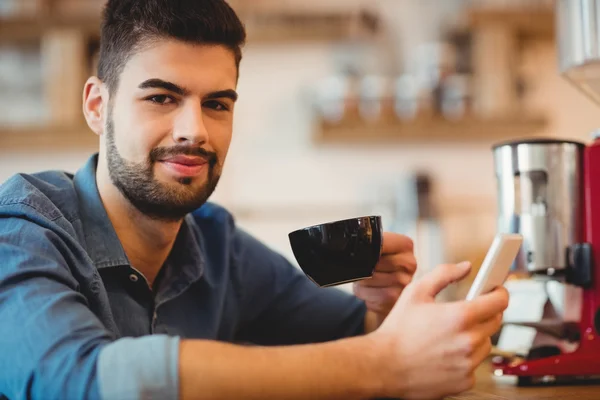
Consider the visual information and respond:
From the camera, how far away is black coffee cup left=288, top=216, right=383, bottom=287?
0.87m

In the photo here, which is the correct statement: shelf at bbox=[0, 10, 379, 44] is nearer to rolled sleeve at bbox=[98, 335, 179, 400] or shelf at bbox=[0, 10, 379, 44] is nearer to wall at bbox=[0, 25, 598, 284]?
wall at bbox=[0, 25, 598, 284]

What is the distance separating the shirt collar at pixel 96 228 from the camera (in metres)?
1.07

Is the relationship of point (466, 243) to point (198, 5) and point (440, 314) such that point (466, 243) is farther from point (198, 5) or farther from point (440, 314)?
point (440, 314)

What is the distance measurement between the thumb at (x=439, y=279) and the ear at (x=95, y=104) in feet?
2.22

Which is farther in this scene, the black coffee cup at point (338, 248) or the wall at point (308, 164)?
the wall at point (308, 164)

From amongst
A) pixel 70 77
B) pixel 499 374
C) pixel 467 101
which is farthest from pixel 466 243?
pixel 499 374

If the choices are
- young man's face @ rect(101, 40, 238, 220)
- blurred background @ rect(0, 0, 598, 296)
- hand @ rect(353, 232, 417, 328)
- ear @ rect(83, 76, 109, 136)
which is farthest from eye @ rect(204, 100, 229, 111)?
blurred background @ rect(0, 0, 598, 296)

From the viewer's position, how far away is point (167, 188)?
112cm

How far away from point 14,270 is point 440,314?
48 cm

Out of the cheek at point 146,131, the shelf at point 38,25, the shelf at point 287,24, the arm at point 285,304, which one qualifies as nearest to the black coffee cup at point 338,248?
the cheek at point 146,131

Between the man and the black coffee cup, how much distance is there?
9cm

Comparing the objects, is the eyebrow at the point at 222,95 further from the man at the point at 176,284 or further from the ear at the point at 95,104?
the ear at the point at 95,104

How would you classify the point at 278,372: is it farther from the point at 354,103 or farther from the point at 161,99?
the point at 354,103

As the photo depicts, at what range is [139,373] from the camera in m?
0.69
